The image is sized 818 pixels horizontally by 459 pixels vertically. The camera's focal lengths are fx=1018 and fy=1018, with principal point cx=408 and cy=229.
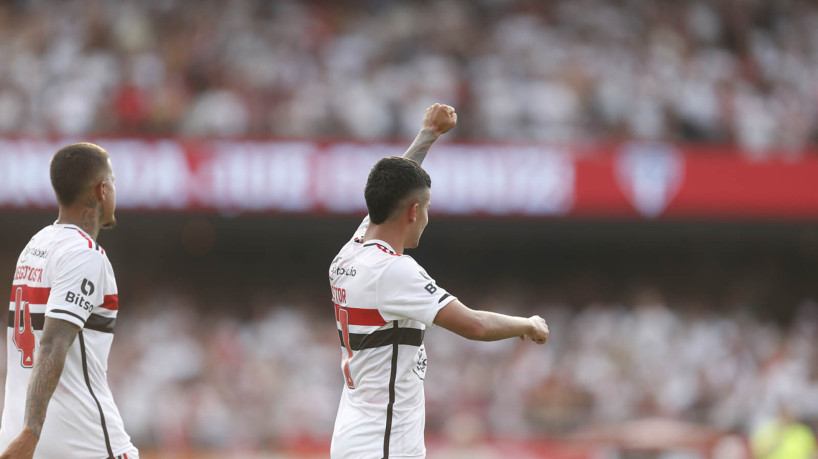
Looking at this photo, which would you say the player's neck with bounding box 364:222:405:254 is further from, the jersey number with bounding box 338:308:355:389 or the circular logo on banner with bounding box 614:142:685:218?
the circular logo on banner with bounding box 614:142:685:218

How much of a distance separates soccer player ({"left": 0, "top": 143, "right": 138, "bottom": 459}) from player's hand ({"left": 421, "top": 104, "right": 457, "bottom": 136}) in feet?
5.28

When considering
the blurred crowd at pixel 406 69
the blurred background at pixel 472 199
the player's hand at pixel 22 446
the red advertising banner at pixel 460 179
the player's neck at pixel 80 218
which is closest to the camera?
the player's hand at pixel 22 446

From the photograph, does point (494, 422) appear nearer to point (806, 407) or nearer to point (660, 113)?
point (806, 407)

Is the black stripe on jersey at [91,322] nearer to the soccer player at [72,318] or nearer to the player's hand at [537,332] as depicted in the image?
the soccer player at [72,318]

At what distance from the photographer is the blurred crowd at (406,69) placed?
46.1 ft

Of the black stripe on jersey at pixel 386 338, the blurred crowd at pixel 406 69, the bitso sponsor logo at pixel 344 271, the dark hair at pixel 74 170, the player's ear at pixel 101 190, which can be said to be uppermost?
the blurred crowd at pixel 406 69

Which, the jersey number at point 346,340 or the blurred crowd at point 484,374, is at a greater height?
the jersey number at point 346,340

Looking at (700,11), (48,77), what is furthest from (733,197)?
(48,77)

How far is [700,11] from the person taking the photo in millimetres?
16938

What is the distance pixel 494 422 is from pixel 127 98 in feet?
22.4

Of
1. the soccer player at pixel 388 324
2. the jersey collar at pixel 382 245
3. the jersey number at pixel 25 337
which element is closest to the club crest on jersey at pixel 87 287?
the jersey number at pixel 25 337

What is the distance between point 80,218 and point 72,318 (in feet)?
1.69

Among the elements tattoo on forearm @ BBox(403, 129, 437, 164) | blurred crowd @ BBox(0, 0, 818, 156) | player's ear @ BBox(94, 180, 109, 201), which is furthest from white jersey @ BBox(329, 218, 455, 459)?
blurred crowd @ BBox(0, 0, 818, 156)

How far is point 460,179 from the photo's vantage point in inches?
541
